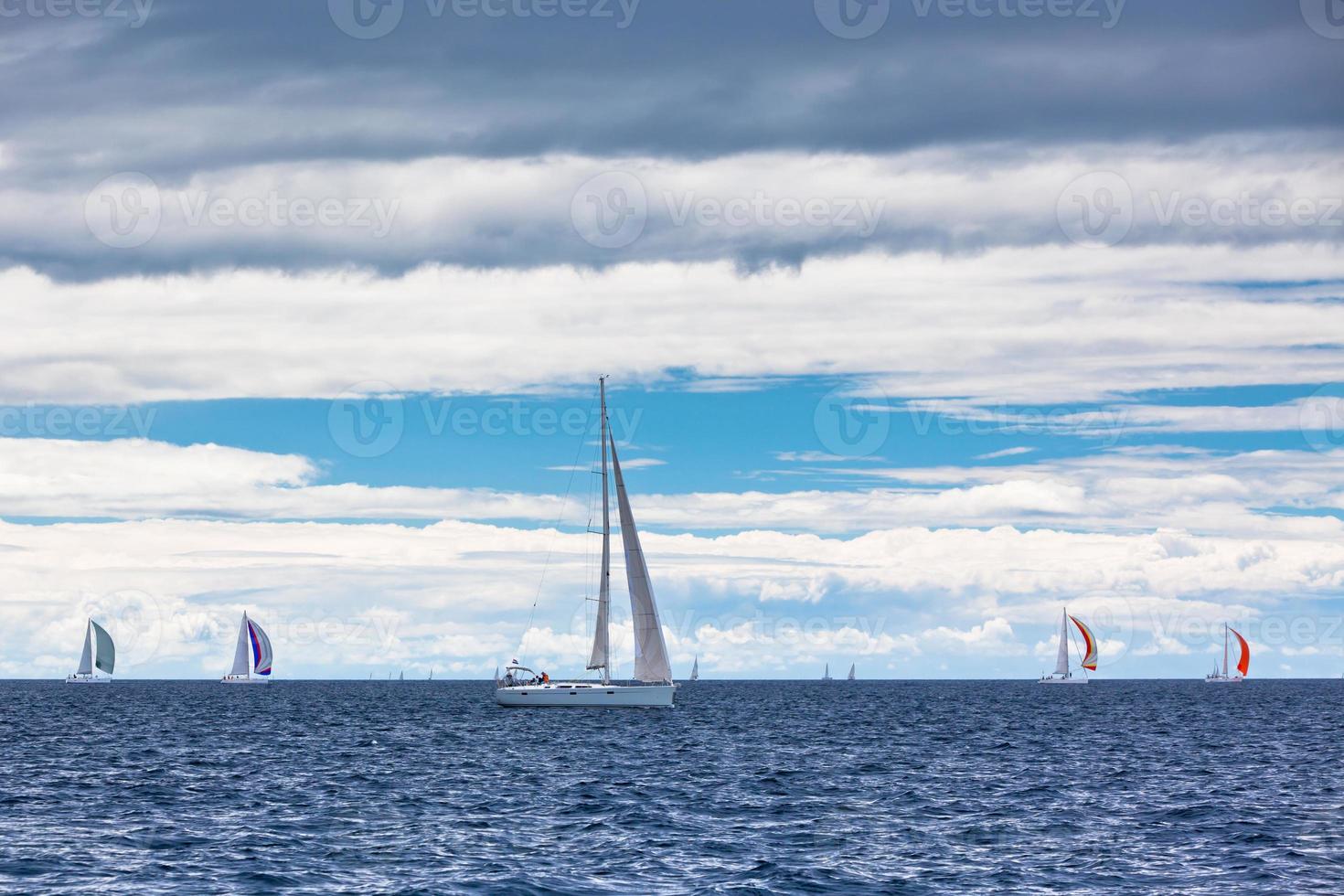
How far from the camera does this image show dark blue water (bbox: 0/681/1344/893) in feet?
114

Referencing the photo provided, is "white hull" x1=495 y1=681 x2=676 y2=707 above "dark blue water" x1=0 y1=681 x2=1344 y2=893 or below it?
above

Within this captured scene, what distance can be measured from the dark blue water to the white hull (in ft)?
27.5

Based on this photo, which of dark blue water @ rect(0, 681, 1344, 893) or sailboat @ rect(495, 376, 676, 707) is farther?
sailboat @ rect(495, 376, 676, 707)

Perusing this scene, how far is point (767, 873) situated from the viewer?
35.0 metres

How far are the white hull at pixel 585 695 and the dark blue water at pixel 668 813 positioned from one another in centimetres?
838

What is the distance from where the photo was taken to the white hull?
9938 centimetres

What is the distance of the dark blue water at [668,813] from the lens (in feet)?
114

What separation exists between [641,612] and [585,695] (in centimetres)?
700

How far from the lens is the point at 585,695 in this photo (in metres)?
100

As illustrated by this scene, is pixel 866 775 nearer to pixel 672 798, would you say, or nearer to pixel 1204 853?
pixel 672 798

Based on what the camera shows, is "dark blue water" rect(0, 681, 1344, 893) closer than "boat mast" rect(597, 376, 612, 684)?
Yes

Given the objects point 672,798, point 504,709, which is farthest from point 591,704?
point 672,798

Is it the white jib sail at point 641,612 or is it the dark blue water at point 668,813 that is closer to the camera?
the dark blue water at point 668,813

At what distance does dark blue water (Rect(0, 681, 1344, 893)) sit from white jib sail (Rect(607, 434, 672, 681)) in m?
11.2
